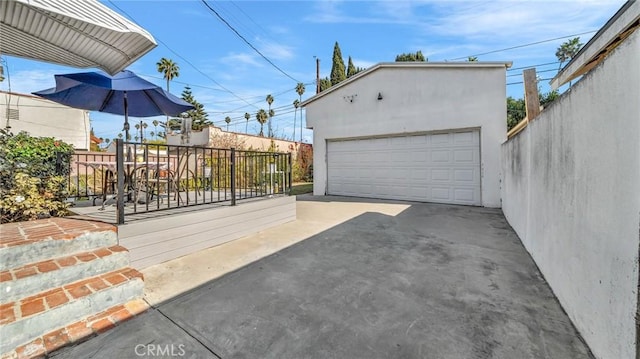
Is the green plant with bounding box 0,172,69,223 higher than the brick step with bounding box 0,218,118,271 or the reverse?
higher

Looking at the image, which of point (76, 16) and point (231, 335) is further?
point (76, 16)

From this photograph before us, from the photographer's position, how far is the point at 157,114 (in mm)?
5410

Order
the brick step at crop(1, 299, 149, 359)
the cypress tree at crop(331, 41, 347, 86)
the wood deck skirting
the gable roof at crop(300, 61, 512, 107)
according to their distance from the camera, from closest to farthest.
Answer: the brick step at crop(1, 299, 149, 359) < the wood deck skirting < the gable roof at crop(300, 61, 512, 107) < the cypress tree at crop(331, 41, 347, 86)

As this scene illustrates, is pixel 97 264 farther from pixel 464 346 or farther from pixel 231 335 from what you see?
pixel 464 346

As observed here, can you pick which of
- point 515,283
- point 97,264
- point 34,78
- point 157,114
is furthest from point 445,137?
point 34,78

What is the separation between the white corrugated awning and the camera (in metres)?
2.39

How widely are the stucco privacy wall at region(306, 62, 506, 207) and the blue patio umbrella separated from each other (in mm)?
5306

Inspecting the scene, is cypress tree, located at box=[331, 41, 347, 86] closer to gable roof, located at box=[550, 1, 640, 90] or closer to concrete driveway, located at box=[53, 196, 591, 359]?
concrete driveway, located at box=[53, 196, 591, 359]

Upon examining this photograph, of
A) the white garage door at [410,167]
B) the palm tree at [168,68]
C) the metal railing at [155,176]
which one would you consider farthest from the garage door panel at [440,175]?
the palm tree at [168,68]

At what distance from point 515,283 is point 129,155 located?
5593mm

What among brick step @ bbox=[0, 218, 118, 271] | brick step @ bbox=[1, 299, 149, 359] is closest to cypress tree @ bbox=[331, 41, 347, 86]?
brick step @ bbox=[0, 218, 118, 271]

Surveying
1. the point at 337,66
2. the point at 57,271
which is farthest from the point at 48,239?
the point at 337,66

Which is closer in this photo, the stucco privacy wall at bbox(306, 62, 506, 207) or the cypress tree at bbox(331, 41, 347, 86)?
the stucco privacy wall at bbox(306, 62, 506, 207)

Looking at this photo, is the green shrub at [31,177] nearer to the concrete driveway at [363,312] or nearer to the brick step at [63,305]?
the brick step at [63,305]
